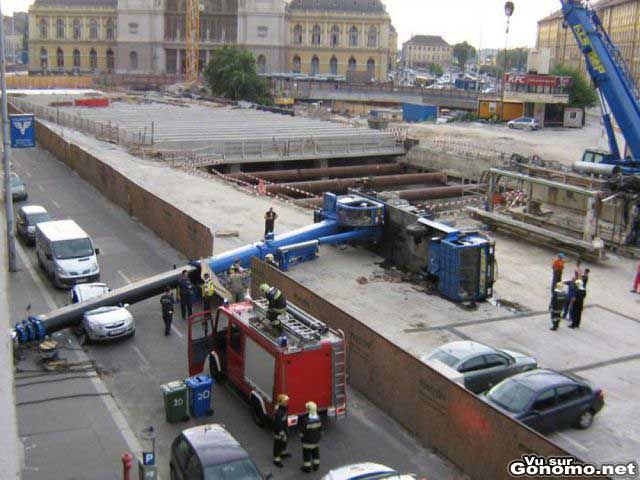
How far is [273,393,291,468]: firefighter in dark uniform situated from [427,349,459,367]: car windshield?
13.0 ft

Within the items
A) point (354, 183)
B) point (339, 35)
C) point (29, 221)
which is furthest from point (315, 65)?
point (29, 221)

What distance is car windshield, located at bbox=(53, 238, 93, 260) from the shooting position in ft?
74.9

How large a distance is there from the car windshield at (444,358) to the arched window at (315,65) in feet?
424

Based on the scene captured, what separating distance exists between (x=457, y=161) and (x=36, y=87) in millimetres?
78957

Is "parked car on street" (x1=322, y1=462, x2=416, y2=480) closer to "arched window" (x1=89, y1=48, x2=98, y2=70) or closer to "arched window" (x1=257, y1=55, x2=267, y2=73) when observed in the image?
"arched window" (x1=257, y1=55, x2=267, y2=73)

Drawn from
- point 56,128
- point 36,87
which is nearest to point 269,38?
point 36,87

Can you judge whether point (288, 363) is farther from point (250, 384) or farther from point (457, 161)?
point (457, 161)

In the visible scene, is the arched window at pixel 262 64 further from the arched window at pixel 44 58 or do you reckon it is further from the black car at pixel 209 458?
the black car at pixel 209 458

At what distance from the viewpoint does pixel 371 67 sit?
142 meters

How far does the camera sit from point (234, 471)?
11.0 meters

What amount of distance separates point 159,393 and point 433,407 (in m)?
5.66

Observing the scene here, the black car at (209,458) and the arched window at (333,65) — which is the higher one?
the arched window at (333,65)

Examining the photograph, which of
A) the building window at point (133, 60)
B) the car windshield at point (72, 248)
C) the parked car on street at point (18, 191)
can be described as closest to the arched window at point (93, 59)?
the building window at point (133, 60)

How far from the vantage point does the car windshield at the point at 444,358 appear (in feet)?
51.0
